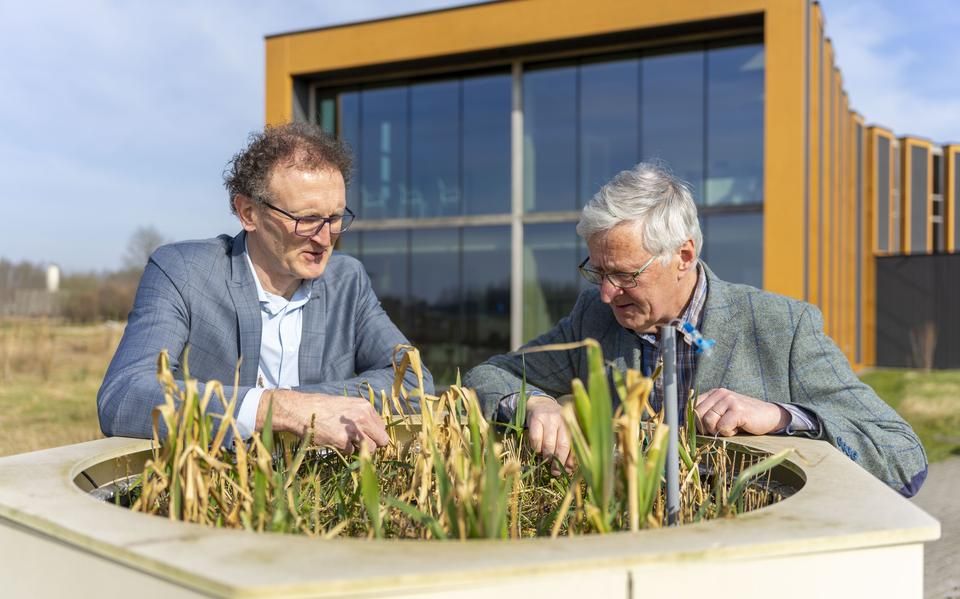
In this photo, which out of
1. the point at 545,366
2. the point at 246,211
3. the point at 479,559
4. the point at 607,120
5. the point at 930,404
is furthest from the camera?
the point at 607,120

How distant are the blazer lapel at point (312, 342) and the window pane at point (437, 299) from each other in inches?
512

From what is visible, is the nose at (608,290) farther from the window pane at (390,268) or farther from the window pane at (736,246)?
the window pane at (390,268)

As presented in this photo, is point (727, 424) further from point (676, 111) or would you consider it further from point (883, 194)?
point (883, 194)

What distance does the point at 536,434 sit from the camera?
1742mm

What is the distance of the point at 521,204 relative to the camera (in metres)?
15.4

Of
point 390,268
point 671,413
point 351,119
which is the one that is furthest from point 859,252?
point 671,413

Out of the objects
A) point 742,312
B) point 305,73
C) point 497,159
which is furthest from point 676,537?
point 305,73

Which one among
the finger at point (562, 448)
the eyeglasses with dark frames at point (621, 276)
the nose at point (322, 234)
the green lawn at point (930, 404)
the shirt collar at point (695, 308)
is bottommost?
the green lawn at point (930, 404)

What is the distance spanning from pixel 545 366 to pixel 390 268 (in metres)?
13.8

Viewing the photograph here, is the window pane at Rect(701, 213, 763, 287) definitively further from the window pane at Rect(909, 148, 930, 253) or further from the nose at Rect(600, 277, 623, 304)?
the window pane at Rect(909, 148, 930, 253)

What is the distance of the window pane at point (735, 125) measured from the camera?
44.0ft

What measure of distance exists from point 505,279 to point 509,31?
4399 mm

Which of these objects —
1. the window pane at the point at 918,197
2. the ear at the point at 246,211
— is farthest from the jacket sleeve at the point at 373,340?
the window pane at the point at 918,197

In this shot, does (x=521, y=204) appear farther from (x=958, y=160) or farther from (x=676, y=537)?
(x=958, y=160)
